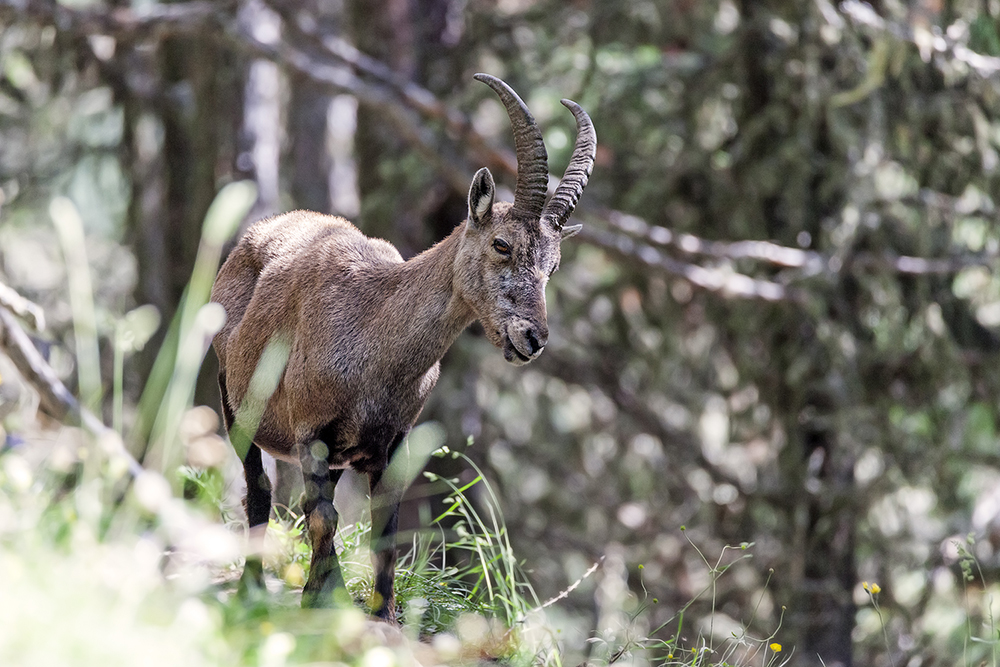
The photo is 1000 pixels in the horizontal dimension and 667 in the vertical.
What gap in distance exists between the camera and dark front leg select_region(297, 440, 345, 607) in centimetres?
473

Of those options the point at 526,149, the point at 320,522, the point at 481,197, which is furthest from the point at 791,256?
the point at 320,522

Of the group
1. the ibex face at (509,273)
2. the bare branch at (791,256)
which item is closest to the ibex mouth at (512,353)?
the ibex face at (509,273)

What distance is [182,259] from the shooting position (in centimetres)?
1259

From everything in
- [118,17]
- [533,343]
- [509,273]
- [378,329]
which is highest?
[509,273]

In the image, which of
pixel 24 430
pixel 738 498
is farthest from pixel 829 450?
pixel 24 430

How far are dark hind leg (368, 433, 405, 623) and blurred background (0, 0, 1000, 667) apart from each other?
406cm

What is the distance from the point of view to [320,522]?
4.80m

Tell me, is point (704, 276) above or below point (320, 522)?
below

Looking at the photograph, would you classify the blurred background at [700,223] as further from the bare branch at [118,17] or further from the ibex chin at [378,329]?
the ibex chin at [378,329]

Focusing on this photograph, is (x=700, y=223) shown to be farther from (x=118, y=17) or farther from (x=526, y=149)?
(x=526, y=149)

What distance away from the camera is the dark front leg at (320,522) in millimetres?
4730

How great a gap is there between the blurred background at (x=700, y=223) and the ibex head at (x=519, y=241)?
164 inches

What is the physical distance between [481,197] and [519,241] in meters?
0.37

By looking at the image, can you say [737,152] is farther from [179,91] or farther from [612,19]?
[179,91]
